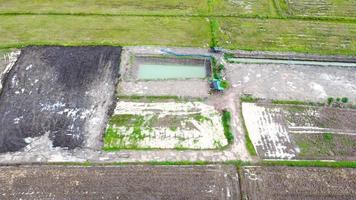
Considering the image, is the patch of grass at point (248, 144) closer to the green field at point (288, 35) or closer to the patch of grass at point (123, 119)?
the patch of grass at point (123, 119)

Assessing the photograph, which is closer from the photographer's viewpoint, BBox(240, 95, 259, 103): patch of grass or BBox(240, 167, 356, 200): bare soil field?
BBox(240, 167, 356, 200): bare soil field

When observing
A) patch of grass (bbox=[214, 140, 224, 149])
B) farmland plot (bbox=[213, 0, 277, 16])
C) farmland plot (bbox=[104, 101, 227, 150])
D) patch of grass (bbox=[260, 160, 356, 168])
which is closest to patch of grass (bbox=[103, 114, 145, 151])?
farmland plot (bbox=[104, 101, 227, 150])

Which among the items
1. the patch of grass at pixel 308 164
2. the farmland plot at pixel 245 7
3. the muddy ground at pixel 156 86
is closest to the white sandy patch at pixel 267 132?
the patch of grass at pixel 308 164

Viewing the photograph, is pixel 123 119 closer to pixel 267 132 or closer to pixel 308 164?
pixel 267 132

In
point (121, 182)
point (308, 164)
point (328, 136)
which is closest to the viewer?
point (121, 182)

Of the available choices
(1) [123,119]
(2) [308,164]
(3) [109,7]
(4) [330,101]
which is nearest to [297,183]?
(2) [308,164]

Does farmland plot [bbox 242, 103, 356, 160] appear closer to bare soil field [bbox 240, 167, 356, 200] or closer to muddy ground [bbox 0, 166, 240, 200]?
bare soil field [bbox 240, 167, 356, 200]
